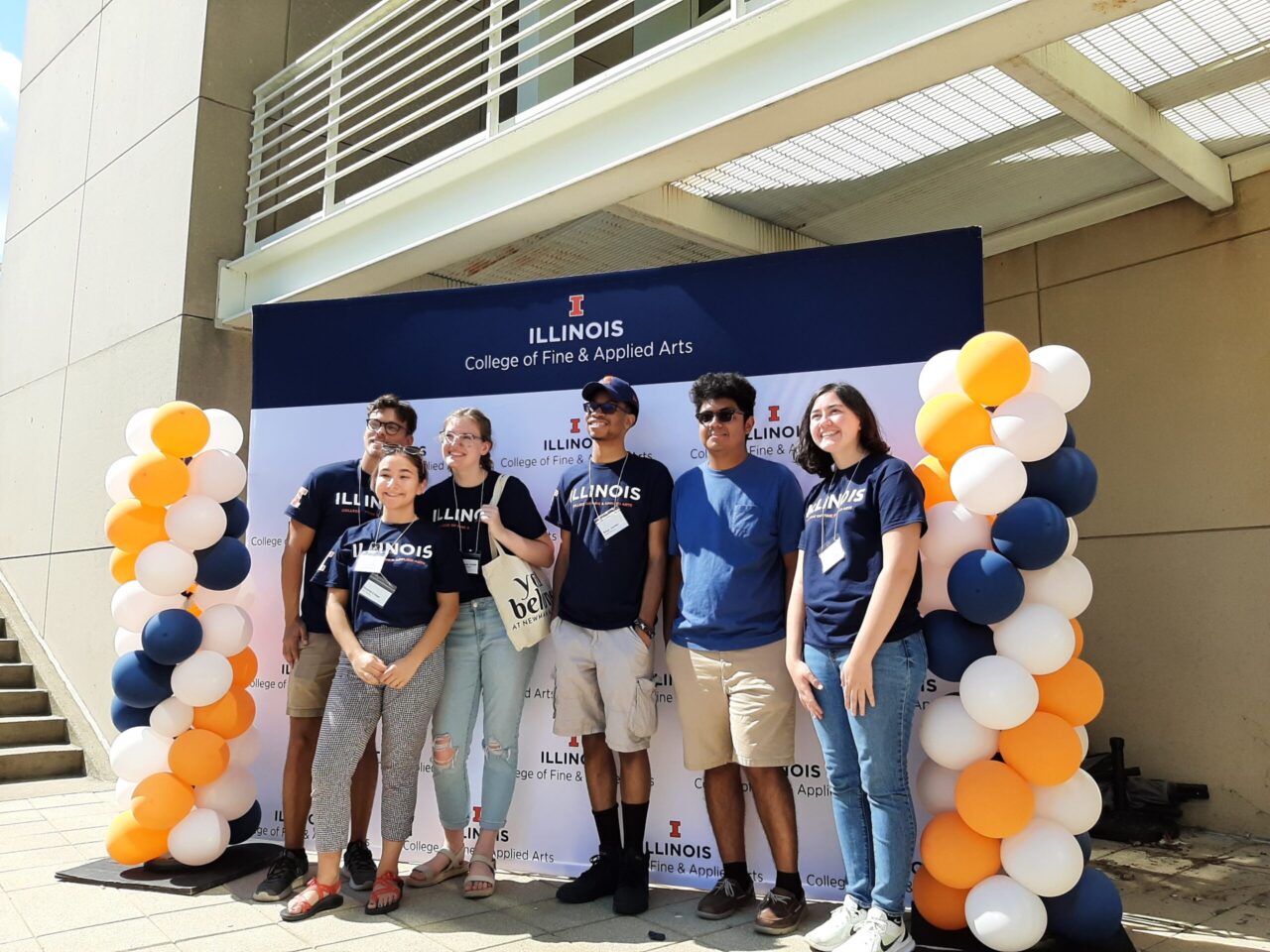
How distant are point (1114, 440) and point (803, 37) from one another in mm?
2793

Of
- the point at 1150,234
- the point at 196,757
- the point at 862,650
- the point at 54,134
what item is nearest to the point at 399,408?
the point at 196,757

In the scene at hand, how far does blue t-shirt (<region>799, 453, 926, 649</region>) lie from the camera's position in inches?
114

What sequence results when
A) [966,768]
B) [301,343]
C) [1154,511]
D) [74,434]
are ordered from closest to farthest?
[966,768]
[301,343]
[1154,511]
[74,434]

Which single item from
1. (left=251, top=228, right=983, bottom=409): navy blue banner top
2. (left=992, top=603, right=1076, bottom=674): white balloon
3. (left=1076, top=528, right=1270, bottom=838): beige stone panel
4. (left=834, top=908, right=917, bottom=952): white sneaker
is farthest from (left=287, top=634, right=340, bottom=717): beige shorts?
(left=1076, top=528, right=1270, bottom=838): beige stone panel

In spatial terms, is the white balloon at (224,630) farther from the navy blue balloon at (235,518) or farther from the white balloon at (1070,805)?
the white balloon at (1070,805)

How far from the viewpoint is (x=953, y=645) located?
2.93m

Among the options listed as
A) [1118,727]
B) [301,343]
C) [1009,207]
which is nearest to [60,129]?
[301,343]

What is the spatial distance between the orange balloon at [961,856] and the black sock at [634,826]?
40.3 inches

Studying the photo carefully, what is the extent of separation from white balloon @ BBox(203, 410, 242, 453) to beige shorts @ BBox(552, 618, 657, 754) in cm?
175

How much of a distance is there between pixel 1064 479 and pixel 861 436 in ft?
2.04

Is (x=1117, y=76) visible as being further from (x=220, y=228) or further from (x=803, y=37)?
(x=220, y=228)

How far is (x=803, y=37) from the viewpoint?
3799 millimetres

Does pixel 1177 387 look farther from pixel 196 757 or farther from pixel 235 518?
pixel 196 757

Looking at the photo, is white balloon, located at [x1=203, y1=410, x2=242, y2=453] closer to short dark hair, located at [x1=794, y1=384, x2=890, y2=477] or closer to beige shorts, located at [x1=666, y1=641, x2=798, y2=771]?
beige shorts, located at [x1=666, y1=641, x2=798, y2=771]
